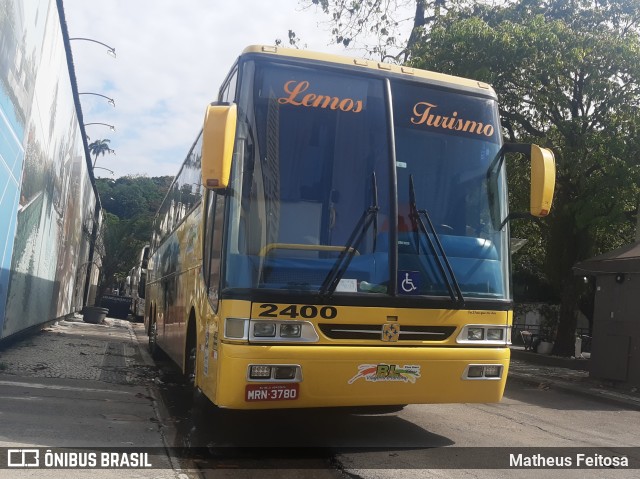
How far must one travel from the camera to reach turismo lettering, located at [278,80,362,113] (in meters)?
6.28

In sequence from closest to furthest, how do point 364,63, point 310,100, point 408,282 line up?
point 408,282 → point 310,100 → point 364,63

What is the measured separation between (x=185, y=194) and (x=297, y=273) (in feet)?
16.6

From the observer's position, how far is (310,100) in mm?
6316

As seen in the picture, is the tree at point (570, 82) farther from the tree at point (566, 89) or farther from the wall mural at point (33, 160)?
the wall mural at point (33, 160)

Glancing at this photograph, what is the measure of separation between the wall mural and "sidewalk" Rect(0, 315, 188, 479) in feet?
3.25

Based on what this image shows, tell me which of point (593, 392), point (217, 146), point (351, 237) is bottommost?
point (593, 392)

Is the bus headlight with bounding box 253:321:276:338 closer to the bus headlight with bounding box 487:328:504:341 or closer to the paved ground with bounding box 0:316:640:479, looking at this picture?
the paved ground with bounding box 0:316:640:479

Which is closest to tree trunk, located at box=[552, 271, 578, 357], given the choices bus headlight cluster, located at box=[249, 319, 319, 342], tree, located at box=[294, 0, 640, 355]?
tree, located at box=[294, 0, 640, 355]

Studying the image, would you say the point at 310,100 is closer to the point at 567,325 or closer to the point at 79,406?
the point at 79,406

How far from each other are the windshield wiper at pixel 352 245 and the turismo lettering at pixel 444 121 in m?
0.84

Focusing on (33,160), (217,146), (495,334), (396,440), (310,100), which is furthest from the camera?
(33,160)

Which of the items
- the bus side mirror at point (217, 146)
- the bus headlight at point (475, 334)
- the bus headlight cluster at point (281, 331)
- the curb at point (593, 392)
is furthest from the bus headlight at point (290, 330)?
the curb at point (593, 392)

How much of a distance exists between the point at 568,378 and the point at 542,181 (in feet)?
→ 33.3

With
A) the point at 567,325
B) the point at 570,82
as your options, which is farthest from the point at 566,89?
the point at 567,325
